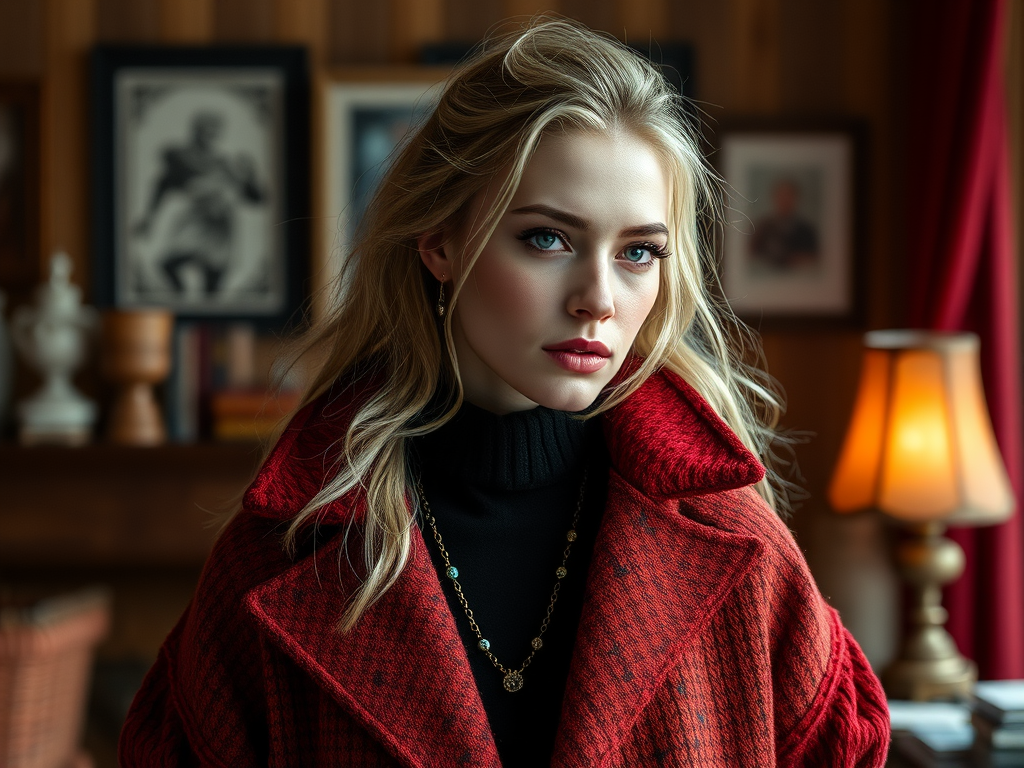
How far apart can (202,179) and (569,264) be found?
6.73ft

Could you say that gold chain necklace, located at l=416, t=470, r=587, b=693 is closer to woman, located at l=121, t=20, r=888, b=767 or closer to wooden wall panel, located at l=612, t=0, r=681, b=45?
woman, located at l=121, t=20, r=888, b=767

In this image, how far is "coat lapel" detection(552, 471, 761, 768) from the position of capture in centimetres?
90

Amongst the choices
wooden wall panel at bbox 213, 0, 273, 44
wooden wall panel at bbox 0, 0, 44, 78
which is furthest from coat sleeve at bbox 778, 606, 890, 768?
wooden wall panel at bbox 0, 0, 44, 78

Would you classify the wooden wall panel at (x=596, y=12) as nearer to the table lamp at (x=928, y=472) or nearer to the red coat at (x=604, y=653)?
the table lamp at (x=928, y=472)

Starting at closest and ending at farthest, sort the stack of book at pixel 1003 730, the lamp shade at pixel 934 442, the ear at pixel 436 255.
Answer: the ear at pixel 436 255 < the stack of book at pixel 1003 730 < the lamp shade at pixel 934 442

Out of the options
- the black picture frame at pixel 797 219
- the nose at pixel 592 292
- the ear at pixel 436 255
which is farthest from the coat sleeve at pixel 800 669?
the black picture frame at pixel 797 219

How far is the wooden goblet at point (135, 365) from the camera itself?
8.40 ft

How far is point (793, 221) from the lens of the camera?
9.01 ft

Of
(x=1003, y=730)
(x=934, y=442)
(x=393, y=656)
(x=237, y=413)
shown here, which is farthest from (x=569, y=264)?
(x=237, y=413)

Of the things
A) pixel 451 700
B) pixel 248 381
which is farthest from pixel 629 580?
pixel 248 381

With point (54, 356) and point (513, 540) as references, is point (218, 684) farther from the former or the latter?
point (54, 356)

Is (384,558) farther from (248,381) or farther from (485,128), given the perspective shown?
(248,381)

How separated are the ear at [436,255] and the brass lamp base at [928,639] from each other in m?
1.45

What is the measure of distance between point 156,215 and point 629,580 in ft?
7.00
